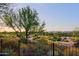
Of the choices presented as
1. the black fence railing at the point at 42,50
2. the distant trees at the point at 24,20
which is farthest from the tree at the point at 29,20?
the black fence railing at the point at 42,50

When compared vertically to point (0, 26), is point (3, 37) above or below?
below

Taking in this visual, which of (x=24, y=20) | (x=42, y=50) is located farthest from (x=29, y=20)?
(x=42, y=50)

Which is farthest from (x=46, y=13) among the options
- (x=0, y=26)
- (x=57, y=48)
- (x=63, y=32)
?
(x=0, y=26)

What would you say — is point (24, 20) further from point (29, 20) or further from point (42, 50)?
point (42, 50)

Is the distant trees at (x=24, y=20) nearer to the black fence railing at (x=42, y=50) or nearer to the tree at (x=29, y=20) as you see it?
the tree at (x=29, y=20)

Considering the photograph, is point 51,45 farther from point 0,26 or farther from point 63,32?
point 0,26

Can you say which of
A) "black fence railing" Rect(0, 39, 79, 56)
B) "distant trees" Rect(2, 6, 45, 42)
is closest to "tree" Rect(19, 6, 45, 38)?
"distant trees" Rect(2, 6, 45, 42)

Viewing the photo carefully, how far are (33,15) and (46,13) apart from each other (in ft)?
0.44

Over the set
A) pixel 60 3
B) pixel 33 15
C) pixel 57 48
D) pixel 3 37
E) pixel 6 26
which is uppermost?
pixel 60 3

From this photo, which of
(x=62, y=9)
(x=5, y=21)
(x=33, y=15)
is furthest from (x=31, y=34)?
(x=62, y=9)

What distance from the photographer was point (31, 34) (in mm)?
1688

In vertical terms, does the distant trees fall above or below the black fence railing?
above

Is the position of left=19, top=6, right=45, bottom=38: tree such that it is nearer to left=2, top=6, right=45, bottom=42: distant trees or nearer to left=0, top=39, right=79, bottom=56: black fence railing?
left=2, top=6, right=45, bottom=42: distant trees

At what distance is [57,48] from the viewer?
1678 mm
